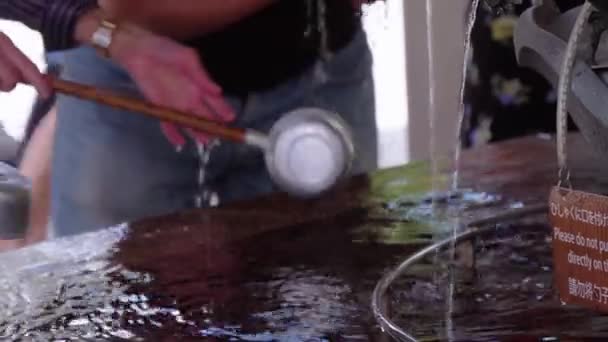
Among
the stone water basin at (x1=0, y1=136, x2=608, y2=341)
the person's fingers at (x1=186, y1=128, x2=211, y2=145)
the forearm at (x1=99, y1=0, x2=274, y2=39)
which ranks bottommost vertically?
the stone water basin at (x1=0, y1=136, x2=608, y2=341)

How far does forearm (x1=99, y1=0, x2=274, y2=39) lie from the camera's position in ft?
4.89

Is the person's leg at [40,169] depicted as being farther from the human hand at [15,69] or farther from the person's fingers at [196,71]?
the person's fingers at [196,71]

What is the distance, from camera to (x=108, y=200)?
5.27 feet

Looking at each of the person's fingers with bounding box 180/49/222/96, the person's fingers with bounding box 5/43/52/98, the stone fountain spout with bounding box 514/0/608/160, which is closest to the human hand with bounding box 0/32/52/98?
the person's fingers with bounding box 5/43/52/98

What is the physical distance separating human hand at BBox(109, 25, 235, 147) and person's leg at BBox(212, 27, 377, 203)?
0.06 metres

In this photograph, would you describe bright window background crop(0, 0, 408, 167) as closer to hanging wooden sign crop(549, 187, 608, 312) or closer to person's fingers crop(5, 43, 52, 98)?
person's fingers crop(5, 43, 52, 98)

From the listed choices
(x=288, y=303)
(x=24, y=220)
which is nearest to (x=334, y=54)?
(x=24, y=220)

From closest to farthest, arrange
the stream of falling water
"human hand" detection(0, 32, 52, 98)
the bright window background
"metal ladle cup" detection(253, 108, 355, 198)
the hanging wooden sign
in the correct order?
the hanging wooden sign < the stream of falling water < "metal ladle cup" detection(253, 108, 355, 198) < "human hand" detection(0, 32, 52, 98) < the bright window background

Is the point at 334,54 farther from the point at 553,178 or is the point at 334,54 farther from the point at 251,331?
the point at 251,331

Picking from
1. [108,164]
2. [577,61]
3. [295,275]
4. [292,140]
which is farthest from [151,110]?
[577,61]

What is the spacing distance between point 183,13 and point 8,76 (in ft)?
0.97

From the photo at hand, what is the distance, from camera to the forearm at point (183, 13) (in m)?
1.49

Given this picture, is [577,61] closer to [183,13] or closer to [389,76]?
[183,13]

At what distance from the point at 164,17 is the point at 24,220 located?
0.38 meters
